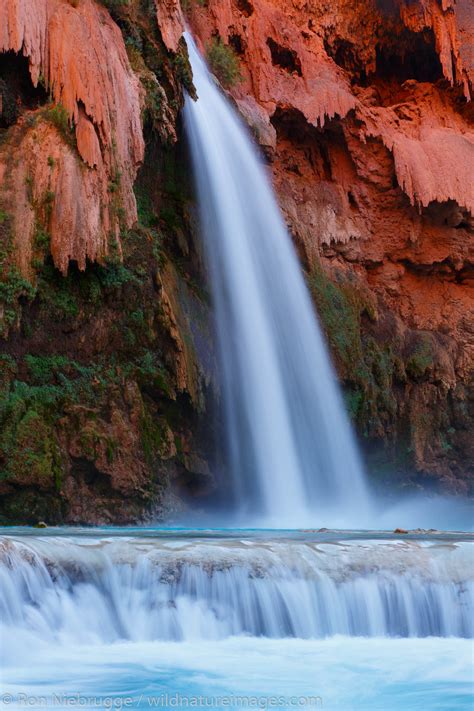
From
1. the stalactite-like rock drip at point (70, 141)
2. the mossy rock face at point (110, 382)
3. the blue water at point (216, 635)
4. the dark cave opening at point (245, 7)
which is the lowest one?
the blue water at point (216, 635)

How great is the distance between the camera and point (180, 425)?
14.5m

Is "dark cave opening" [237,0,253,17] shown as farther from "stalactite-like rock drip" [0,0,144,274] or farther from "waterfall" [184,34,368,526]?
"stalactite-like rock drip" [0,0,144,274]

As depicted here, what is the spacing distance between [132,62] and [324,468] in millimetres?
8304

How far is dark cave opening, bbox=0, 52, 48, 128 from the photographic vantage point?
39.5ft

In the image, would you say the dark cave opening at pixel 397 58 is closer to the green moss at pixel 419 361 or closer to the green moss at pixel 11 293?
the green moss at pixel 419 361

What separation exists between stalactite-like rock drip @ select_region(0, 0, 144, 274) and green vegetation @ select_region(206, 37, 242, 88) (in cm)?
597

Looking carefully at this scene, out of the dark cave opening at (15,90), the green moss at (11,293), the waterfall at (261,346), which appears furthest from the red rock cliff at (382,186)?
the green moss at (11,293)

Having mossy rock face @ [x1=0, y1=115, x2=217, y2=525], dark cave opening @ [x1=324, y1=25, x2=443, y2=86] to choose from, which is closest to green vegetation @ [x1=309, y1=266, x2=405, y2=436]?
mossy rock face @ [x1=0, y1=115, x2=217, y2=525]

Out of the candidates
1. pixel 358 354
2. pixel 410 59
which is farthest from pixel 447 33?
pixel 358 354

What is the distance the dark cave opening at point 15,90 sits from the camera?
1205 centimetres

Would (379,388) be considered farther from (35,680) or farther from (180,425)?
(35,680)

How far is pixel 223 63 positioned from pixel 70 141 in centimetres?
767

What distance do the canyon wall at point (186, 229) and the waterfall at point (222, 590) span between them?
4.40 metres

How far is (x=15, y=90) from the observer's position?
1223cm
